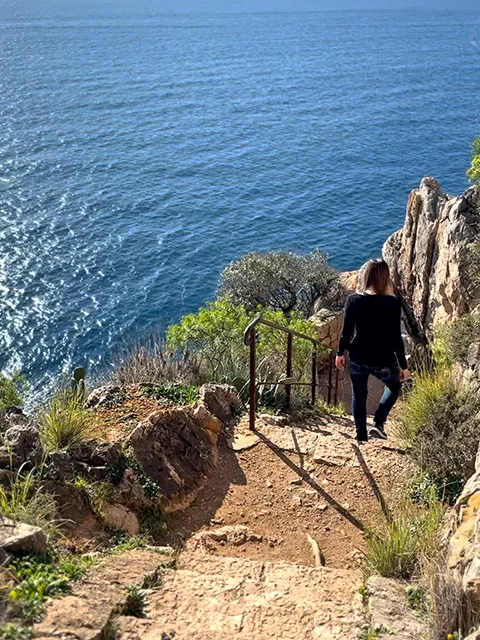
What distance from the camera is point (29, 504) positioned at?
5.29 meters

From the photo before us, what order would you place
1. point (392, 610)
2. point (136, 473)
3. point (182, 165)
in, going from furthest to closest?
point (182, 165), point (136, 473), point (392, 610)

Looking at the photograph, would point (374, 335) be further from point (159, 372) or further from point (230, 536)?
point (159, 372)

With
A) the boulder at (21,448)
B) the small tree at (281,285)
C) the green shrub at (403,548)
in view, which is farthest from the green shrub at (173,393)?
the small tree at (281,285)

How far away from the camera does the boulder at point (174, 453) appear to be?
6.89 meters

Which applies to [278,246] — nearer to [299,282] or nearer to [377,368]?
[299,282]

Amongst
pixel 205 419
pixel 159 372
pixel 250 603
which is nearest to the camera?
pixel 250 603

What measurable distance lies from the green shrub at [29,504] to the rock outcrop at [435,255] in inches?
451

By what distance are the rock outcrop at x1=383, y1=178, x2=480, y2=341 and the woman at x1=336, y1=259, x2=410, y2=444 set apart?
824 centimetres

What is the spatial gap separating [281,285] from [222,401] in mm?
18741

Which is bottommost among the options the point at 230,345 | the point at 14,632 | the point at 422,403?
the point at 230,345

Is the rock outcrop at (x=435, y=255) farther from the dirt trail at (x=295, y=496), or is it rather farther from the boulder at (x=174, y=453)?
the boulder at (x=174, y=453)

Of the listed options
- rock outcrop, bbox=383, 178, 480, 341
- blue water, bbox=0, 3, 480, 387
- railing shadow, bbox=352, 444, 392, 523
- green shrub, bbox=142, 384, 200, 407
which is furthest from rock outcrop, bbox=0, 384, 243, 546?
blue water, bbox=0, 3, 480, 387

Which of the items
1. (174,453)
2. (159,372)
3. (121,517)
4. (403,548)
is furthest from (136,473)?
(159,372)

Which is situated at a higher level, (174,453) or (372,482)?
(174,453)
